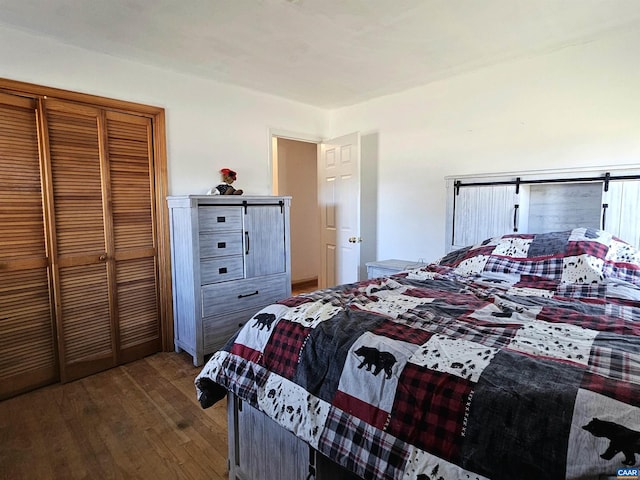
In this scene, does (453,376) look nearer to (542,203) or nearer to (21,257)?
(542,203)

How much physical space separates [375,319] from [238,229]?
6.31 ft

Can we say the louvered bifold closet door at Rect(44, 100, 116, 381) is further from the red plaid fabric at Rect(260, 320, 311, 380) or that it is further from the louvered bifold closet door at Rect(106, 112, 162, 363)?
the red plaid fabric at Rect(260, 320, 311, 380)

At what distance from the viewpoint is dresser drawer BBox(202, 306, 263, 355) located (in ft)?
9.46

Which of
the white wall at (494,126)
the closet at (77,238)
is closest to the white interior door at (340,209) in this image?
the white wall at (494,126)

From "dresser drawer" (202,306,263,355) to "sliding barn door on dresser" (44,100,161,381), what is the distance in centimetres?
54

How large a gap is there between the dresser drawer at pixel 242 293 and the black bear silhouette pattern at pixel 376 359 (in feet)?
6.46

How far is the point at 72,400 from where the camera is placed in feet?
7.82

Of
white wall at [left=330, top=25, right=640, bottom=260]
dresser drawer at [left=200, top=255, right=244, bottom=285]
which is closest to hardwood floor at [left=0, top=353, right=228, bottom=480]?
dresser drawer at [left=200, top=255, right=244, bottom=285]

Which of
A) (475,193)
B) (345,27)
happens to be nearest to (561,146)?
(475,193)

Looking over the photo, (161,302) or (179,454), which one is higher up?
(161,302)

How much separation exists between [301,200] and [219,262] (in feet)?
9.10

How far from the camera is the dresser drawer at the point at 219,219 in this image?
110 inches

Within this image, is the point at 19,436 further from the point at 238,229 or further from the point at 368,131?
the point at 368,131

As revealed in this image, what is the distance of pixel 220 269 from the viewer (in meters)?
2.93
